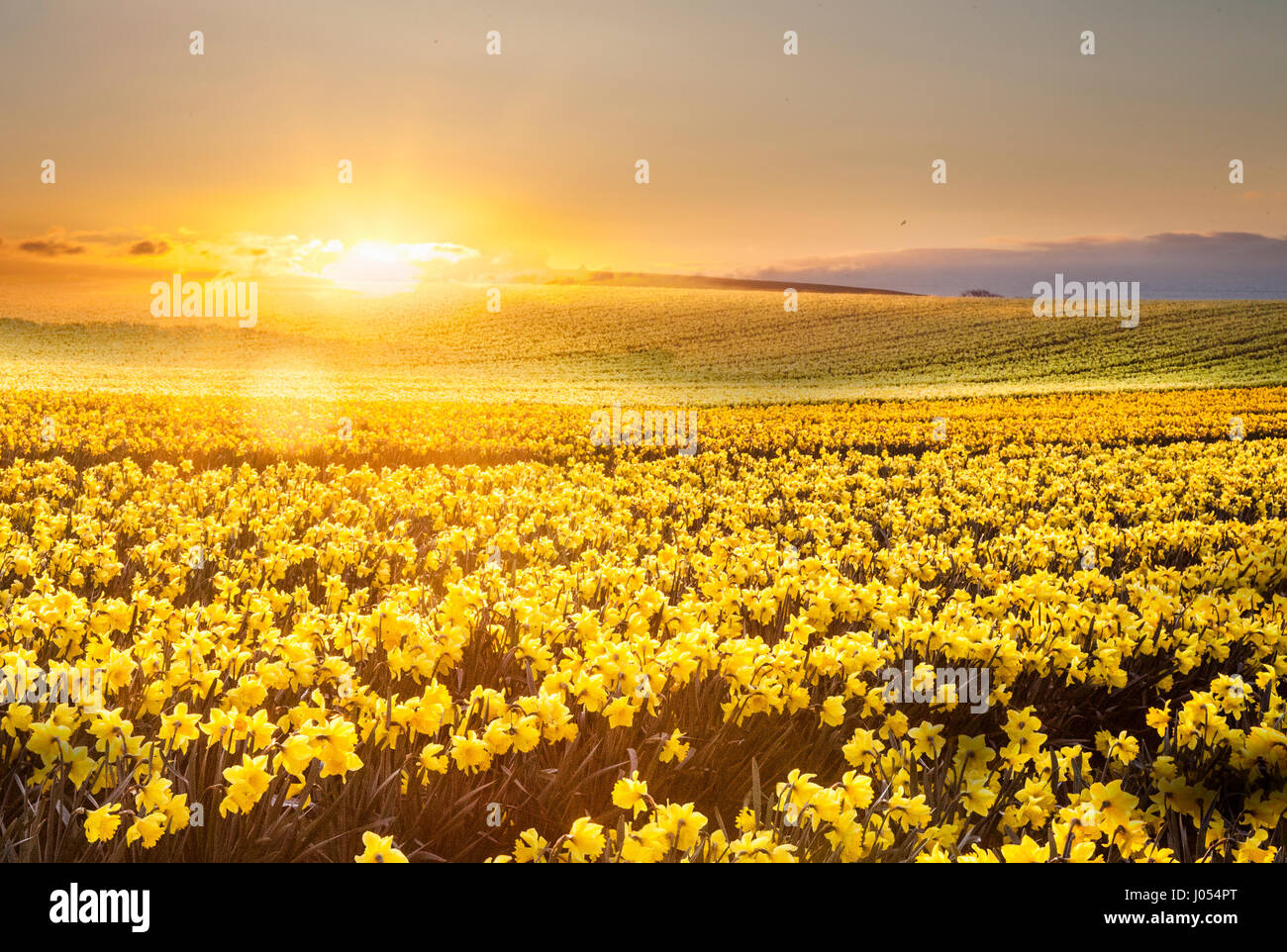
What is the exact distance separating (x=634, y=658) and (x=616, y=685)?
14 centimetres

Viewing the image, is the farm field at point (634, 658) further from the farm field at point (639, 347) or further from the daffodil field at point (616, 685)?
the farm field at point (639, 347)

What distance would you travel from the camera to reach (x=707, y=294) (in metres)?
87.3

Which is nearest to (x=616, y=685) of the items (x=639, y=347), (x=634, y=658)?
(x=634, y=658)

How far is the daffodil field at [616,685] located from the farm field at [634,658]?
22 mm

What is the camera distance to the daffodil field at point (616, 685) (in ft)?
8.92

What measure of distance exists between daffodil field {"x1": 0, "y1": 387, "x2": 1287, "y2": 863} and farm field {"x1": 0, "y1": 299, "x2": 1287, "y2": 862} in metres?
0.02

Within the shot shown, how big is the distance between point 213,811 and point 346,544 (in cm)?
408

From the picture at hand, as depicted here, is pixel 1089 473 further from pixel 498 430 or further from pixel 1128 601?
pixel 498 430

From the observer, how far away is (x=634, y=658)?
11.7 ft

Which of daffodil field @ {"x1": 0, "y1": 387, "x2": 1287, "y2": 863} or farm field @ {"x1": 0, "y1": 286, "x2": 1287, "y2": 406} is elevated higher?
farm field @ {"x1": 0, "y1": 286, "x2": 1287, "y2": 406}

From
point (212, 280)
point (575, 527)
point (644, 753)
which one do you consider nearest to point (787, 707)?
point (644, 753)

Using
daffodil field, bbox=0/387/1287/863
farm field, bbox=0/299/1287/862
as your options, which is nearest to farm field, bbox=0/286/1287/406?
farm field, bbox=0/299/1287/862

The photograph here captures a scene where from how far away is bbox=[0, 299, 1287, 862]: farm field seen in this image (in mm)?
2760

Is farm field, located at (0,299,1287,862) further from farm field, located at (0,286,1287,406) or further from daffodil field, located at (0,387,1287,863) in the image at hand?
farm field, located at (0,286,1287,406)
